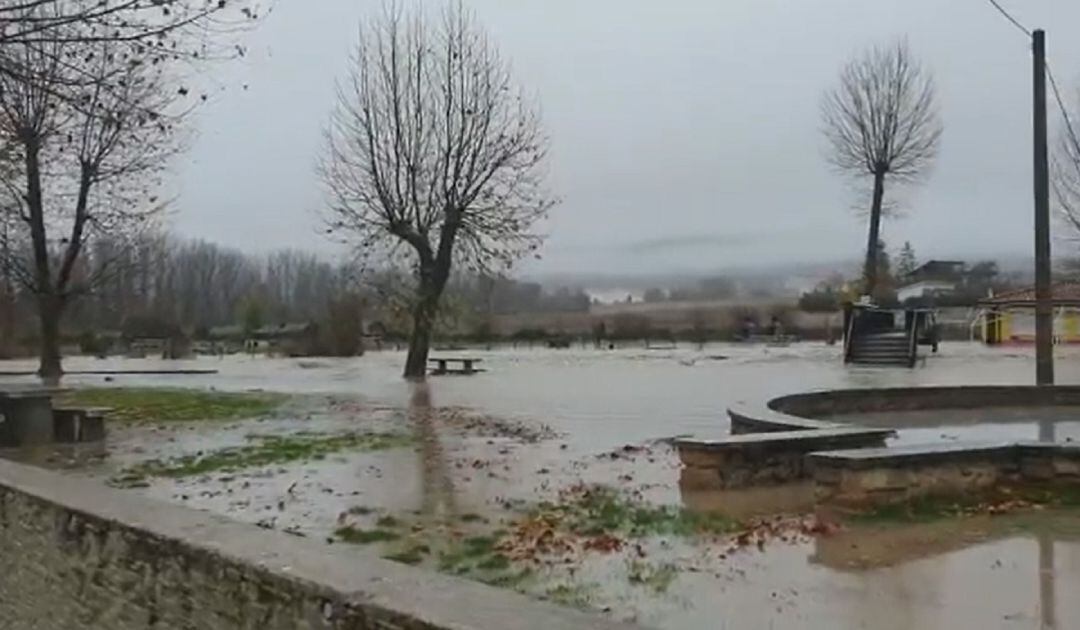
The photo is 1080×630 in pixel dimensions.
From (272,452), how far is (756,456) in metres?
5.54

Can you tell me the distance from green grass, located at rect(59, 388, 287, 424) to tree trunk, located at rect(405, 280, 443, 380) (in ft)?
23.7

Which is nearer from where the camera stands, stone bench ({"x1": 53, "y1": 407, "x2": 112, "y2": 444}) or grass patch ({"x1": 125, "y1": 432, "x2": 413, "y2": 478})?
grass patch ({"x1": 125, "y1": 432, "x2": 413, "y2": 478})

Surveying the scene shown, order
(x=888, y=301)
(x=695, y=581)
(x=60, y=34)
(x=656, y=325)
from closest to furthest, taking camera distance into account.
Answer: (x=695, y=581) < (x=60, y=34) < (x=888, y=301) < (x=656, y=325)

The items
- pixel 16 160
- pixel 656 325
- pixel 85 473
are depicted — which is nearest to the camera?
pixel 85 473

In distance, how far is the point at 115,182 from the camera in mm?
26266

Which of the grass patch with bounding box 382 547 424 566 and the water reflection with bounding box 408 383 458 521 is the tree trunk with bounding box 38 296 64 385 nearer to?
the water reflection with bounding box 408 383 458 521

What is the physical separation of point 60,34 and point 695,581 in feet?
25.6

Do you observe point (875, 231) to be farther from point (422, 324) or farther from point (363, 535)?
point (363, 535)

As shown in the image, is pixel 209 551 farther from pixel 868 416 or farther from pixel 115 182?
pixel 115 182

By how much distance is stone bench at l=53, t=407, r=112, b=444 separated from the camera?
14.7m

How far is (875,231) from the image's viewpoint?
43250 millimetres

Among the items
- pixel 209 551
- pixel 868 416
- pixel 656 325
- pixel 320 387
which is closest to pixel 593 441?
pixel 868 416

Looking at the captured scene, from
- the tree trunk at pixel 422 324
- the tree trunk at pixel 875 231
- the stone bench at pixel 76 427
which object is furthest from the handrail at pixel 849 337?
the stone bench at pixel 76 427

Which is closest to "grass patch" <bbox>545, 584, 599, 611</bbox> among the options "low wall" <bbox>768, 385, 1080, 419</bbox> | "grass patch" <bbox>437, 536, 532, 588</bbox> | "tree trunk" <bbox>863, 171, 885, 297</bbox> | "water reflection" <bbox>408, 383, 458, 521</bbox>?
"grass patch" <bbox>437, 536, 532, 588</bbox>
